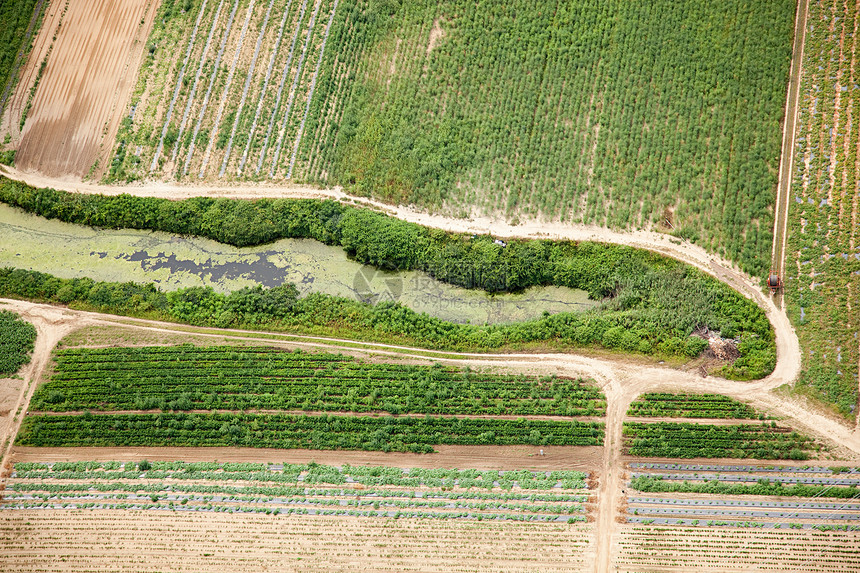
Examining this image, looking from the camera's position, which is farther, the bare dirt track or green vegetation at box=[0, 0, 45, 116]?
green vegetation at box=[0, 0, 45, 116]

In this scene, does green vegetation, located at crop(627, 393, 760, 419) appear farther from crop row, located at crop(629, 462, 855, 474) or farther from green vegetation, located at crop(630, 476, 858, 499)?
green vegetation, located at crop(630, 476, 858, 499)

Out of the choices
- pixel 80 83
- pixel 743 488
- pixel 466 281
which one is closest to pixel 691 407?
pixel 743 488

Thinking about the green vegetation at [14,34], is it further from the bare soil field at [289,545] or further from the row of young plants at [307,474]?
the bare soil field at [289,545]

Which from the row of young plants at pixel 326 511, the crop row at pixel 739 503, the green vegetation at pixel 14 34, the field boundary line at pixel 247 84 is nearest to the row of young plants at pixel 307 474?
the row of young plants at pixel 326 511

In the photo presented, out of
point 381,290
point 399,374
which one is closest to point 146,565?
point 399,374

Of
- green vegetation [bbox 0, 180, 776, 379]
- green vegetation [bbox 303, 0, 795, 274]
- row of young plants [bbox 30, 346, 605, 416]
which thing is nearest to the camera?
row of young plants [bbox 30, 346, 605, 416]

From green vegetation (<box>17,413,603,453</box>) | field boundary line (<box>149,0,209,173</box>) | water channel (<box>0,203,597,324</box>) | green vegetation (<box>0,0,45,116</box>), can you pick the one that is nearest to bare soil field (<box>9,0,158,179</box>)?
green vegetation (<box>0,0,45,116</box>)
